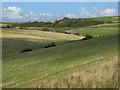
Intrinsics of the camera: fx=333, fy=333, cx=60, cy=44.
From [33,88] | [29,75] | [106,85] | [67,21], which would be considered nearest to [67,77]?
[33,88]

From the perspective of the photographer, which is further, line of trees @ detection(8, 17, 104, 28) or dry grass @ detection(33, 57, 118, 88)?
line of trees @ detection(8, 17, 104, 28)

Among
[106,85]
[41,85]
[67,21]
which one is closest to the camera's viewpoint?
[106,85]

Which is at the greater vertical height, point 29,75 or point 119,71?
point 119,71

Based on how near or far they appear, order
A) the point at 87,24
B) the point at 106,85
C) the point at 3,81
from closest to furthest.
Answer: the point at 106,85
the point at 3,81
the point at 87,24

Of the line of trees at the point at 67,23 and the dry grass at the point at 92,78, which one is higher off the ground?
the dry grass at the point at 92,78

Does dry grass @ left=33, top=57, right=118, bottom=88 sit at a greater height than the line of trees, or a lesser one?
greater

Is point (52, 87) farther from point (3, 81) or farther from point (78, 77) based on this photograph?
point (3, 81)

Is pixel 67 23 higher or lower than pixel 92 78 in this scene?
lower

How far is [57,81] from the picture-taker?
48.7ft

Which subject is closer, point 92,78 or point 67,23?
point 92,78

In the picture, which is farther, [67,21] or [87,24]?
[67,21]

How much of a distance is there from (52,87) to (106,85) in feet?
7.72

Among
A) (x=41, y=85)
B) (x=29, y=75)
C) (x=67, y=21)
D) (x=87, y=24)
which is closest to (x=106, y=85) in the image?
(x=41, y=85)

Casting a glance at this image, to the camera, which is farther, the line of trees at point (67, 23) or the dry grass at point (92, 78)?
the line of trees at point (67, 23)
